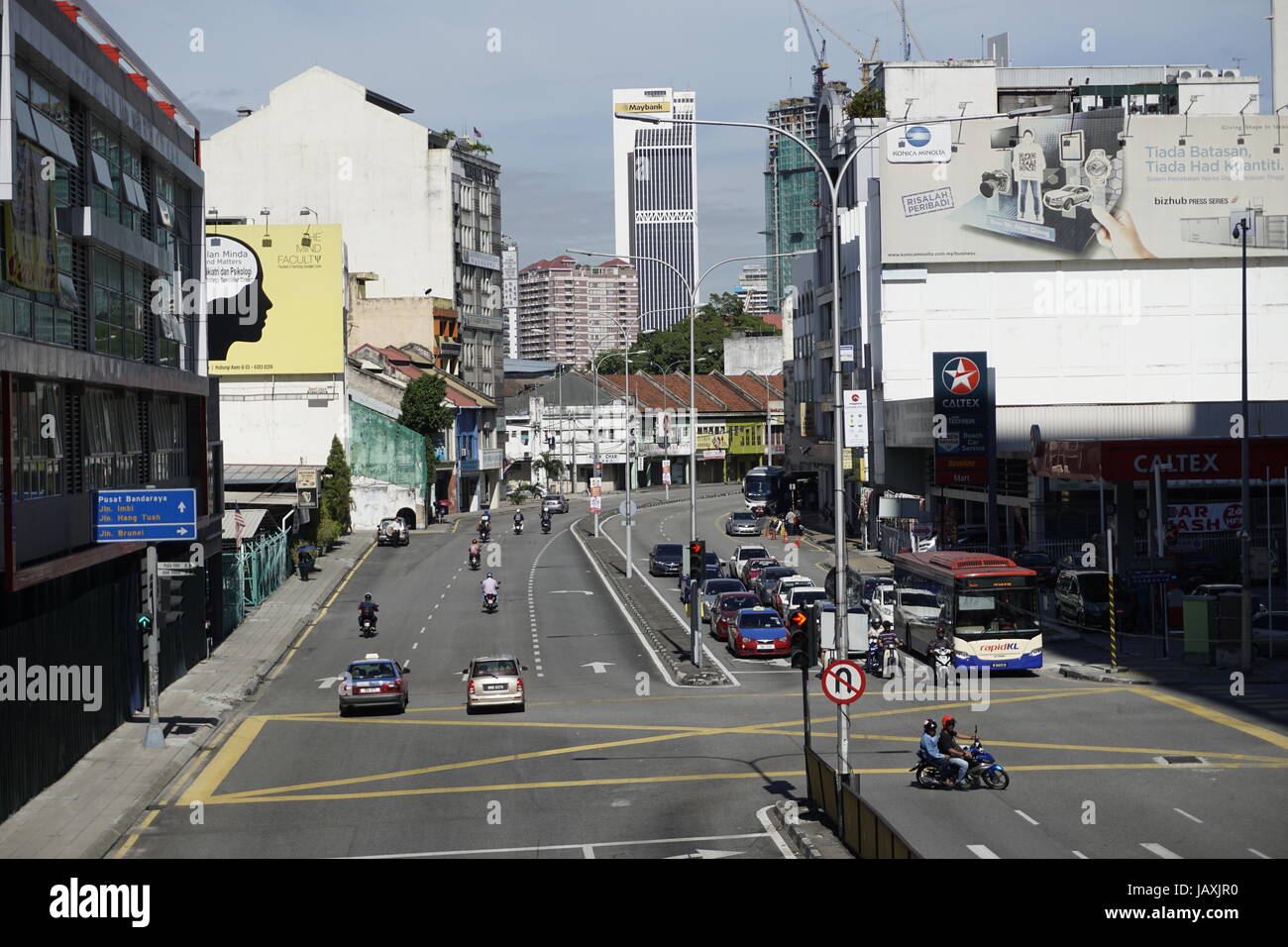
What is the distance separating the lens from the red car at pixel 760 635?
42.8 meters

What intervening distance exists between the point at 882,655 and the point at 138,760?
61.0 ft

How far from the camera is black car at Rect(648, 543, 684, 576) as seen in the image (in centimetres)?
6644

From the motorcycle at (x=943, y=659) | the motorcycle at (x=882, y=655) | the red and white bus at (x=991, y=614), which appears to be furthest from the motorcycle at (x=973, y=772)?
the motorcycle at (x=882, y=655)

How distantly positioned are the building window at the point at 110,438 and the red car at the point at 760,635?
1723 centimetres

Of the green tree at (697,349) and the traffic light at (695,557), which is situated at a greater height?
the green tree at (697,349)

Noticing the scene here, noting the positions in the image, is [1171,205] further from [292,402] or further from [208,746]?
[208,746]

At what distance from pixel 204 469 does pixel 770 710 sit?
20.4 meters

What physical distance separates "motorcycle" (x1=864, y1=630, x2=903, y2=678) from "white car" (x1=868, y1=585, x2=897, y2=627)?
1.76 m

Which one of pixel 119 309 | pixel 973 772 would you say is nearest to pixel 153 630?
pixel 119 309

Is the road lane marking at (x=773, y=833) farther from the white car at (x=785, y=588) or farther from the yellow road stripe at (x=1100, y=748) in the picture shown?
the white car at (x=785, y=588)

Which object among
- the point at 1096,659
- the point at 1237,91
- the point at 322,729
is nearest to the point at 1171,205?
the point at 1237,91

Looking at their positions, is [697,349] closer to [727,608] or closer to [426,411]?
[426,411]

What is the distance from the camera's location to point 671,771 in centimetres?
2620
